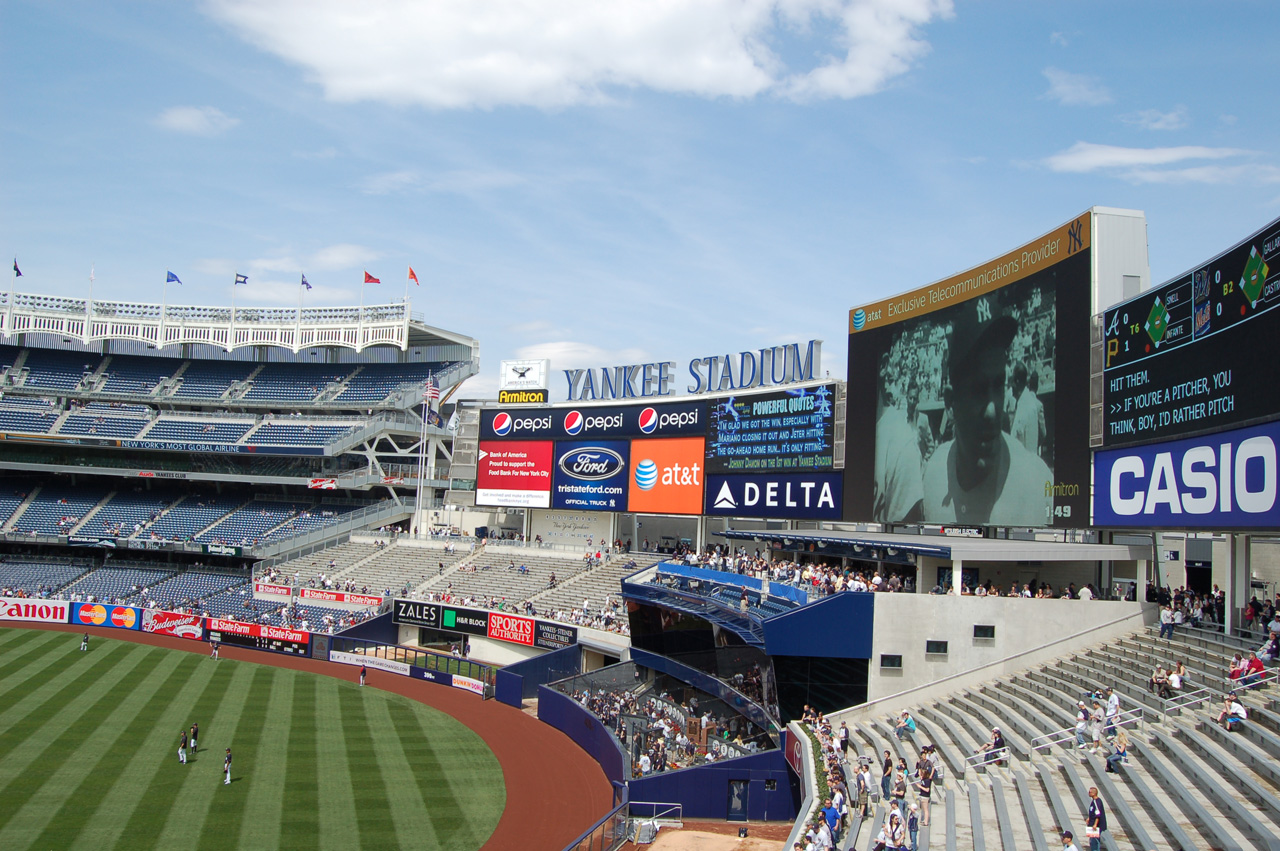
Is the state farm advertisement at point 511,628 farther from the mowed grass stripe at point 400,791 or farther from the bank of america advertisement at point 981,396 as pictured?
the bank of america advertisement at point 981,396

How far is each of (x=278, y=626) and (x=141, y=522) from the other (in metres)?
21.8

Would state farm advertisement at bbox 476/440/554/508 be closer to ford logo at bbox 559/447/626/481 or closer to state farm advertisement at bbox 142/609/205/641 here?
ford logo at bbox 559/447/626/481

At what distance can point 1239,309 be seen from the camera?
2109cm

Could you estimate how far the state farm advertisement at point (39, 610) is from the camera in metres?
53.7

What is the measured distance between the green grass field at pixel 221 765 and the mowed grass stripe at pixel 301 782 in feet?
0.17

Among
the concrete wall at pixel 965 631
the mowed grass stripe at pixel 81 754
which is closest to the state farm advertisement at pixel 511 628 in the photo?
the mowed grass stripe at pixel 81 754

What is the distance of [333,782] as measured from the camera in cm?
2756

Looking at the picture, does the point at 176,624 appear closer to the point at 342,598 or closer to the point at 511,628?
the point at 342,598

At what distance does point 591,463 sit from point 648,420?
184 inches

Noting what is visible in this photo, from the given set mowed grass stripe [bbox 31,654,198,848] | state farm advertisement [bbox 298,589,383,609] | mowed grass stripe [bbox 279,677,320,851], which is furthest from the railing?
state farm advertisement [bbox 298,589,383,609]

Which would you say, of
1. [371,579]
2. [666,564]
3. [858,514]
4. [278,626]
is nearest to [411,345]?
[371,579]

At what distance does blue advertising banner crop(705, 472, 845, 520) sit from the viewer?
3797 cm

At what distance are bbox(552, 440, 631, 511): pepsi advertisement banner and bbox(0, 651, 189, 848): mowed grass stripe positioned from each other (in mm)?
21042

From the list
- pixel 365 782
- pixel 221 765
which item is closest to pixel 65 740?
pixel 221 765
